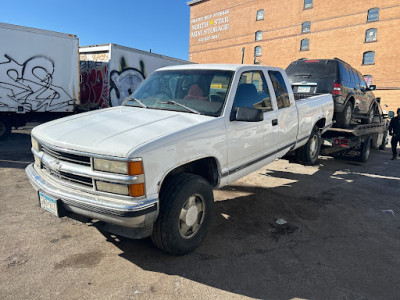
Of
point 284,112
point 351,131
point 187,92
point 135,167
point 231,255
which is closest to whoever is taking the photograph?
point 135,167

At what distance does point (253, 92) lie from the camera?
12.7ft

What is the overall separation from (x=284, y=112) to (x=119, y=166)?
3089 mm

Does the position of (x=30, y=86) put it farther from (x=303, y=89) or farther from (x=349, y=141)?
(x=349, y=141)

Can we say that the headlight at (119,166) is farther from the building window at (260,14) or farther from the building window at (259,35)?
the building window at (260,14)

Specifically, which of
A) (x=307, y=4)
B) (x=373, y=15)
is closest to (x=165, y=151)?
(x=373, y=15)

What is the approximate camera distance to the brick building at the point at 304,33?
1126 inches

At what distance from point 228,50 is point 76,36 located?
1360 inches

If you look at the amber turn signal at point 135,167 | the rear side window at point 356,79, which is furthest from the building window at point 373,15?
the amber turn signal at point 135,167

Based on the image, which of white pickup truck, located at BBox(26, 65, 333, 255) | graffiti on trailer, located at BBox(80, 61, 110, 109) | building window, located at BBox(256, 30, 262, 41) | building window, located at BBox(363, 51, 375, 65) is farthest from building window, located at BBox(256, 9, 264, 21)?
white pickup truck, located at BBox(26, 65, 333, 255)

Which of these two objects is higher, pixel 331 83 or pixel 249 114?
pixel 331 83

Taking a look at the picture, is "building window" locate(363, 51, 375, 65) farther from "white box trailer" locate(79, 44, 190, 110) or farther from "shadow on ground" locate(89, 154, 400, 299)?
"shadow on ground" locate(89, 154, 400, 299)

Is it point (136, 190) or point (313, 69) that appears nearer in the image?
point (136, 190)

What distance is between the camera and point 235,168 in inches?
139

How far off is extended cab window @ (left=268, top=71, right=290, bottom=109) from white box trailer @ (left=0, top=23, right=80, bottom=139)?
7.88m
